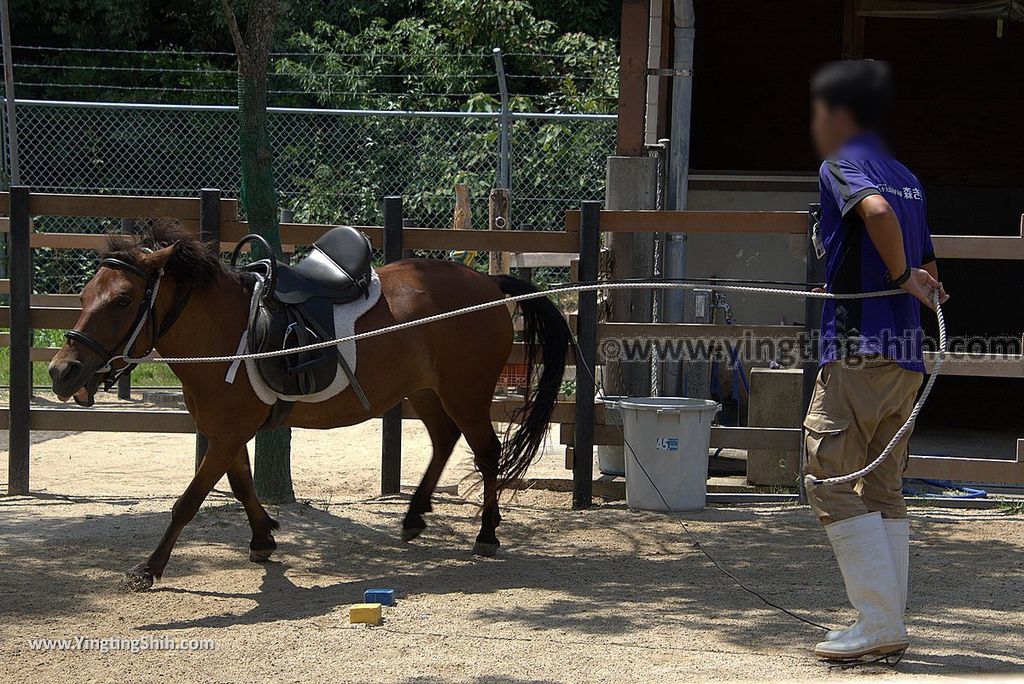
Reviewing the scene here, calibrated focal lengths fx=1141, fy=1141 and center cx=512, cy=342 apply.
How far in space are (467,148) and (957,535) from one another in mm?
7888

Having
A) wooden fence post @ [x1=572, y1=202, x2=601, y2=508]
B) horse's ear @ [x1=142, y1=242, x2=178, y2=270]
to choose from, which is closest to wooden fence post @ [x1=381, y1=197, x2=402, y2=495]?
wooden fence post @ [x1=572, y1=202, x2=601, y2=508]

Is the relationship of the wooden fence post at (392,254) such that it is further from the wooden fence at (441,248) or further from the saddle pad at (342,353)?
the saddle pad at (342,353)

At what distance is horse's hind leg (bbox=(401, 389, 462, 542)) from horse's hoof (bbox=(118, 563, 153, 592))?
1455mm

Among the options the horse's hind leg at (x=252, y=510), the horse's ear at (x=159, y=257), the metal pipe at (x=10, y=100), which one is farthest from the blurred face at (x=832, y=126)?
the metal pipe at (x=10, y=100)

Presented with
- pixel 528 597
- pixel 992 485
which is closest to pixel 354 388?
pixel 528 597

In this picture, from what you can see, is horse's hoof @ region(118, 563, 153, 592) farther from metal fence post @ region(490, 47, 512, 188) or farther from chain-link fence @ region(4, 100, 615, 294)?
chain-link fence @ region(4, 100, 615, 294)

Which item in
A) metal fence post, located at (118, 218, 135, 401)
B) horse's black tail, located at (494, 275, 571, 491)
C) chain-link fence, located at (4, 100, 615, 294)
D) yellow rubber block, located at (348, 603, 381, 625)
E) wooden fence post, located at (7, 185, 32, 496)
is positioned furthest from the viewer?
chain-link fence, located at (4, 100, 615, 294)

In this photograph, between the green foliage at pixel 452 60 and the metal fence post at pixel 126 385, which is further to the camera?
the green foliage at pixel 452 60

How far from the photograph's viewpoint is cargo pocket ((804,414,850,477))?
12.5 ft

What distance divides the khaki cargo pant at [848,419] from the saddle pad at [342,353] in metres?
2.33

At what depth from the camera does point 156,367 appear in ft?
38.6

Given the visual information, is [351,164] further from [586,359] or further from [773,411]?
[773,411]

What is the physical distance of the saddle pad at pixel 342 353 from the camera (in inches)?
201

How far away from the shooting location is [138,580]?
Result: 4.91m
